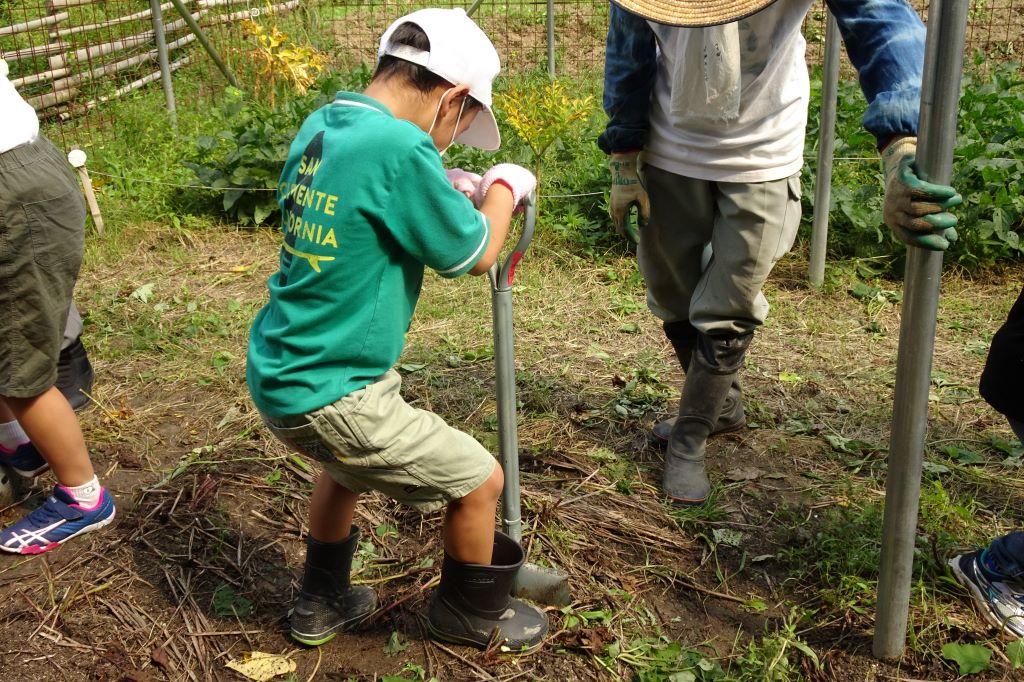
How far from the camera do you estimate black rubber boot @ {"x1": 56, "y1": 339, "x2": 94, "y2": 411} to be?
11.7ft

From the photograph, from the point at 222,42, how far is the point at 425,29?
21.5ft

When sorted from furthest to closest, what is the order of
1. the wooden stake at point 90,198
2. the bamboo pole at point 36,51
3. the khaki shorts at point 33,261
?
the bamboo pole at point 36,51 < the wooden stake at point 90,198 < the khaki shorts at point 33,261

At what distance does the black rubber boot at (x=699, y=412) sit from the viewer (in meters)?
3.02

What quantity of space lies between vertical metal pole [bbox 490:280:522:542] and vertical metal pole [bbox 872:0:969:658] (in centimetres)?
86

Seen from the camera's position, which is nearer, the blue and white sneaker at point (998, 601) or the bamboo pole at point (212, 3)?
the blue and white sneaker at point (998, 601)

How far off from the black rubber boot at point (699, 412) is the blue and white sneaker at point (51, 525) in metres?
1.77

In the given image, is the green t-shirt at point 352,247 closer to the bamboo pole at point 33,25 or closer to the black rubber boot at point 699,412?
the black rubber boot at point 699,412

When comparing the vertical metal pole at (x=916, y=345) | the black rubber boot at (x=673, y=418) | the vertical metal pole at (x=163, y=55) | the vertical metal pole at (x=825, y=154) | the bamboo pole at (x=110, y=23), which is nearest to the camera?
the vertical metal pole at (x=916, y=345)

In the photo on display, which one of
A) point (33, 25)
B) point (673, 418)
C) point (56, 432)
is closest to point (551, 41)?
point (33, 25)

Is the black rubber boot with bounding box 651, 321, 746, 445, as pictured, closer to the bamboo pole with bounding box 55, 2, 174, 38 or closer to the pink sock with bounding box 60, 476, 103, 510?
the pink sock with bounding box 60, 476, 103, 510

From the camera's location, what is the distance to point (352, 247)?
6.28 feet

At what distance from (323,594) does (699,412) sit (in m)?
1.33

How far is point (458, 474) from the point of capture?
6.89ft

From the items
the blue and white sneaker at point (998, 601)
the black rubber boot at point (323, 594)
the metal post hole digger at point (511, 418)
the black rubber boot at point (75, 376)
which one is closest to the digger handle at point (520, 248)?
the metal post hole digger at point (511, 418)
